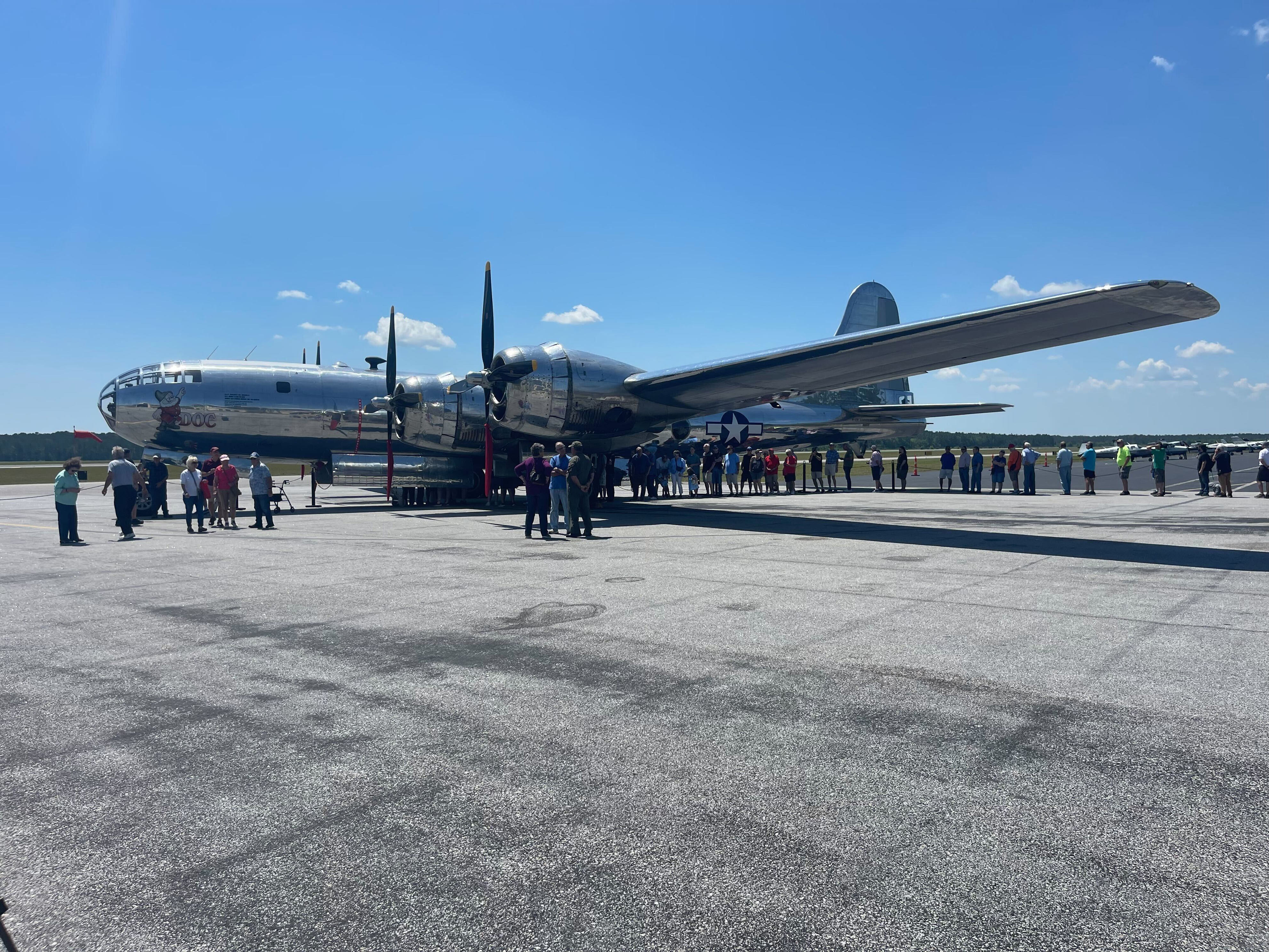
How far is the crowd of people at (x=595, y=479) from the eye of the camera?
48.0 ft

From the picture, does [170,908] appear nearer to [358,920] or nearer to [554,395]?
[358,920]

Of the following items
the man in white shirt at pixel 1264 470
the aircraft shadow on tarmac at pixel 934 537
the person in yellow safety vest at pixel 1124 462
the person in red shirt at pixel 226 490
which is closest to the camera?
the aircraft shadow on tarmac at pixel 934 537

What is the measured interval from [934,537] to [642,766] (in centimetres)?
1140

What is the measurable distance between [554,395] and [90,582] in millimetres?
10662

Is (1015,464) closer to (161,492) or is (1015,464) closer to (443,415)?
(443,415)

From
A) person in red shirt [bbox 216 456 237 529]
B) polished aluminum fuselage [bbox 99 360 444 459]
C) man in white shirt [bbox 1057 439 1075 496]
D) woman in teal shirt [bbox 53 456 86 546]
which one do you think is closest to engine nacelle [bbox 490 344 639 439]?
polished aluminum fuselage [bbox 99 360 444 459]

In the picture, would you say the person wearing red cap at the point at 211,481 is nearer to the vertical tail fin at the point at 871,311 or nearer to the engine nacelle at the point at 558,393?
the engine nacelle at the point at 558,393

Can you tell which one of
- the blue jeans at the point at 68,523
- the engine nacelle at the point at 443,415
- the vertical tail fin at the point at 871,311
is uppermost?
the vertical tail fin at the point at 871,311

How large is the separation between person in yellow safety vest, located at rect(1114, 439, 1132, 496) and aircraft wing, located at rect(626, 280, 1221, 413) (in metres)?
12.4

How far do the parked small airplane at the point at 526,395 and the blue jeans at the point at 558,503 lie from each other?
411 cm

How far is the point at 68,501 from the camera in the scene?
47.9 ft

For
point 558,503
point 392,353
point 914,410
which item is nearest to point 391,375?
point 392,353

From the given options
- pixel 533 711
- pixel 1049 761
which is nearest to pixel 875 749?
pixel 1049 761

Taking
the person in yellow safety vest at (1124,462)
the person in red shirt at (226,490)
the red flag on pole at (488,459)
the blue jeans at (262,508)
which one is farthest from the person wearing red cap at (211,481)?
the person in yellow safety vest at (1124,462)
